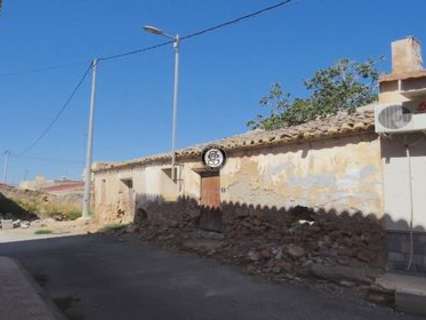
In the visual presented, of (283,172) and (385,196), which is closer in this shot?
(385,196)

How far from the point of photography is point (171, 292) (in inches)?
302

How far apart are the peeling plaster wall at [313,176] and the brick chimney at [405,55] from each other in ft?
A: 5.61

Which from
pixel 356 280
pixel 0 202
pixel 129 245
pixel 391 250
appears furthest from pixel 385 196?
pixel 0 202

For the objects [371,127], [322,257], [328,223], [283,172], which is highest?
[371,127]

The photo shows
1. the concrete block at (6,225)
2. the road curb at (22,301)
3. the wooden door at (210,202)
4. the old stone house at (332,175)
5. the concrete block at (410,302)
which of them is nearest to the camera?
the road curb at (22,301)

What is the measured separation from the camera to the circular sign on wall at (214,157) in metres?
12.2

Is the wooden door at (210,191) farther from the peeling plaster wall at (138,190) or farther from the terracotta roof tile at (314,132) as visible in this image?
the terracotta roof tile at (314,132)

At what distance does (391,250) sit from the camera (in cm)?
780

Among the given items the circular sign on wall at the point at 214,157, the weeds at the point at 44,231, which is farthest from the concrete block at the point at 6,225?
Result: the circular sign on wall at the point at 214,157

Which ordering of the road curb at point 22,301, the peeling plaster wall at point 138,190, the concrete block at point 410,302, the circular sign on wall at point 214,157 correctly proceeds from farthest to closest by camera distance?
the peeling plaster wall at point 138,190 → the circular sign on wall at point 214,157 → the concrete block at point 410,302 → the road curb at point 22,301

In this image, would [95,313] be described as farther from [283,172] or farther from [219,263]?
[283,172]

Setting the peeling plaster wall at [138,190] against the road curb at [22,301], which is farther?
the peeling plaster wall at [138,190]

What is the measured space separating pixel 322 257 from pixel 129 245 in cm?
677

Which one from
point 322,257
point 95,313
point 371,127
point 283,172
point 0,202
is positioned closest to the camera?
point 95,313
